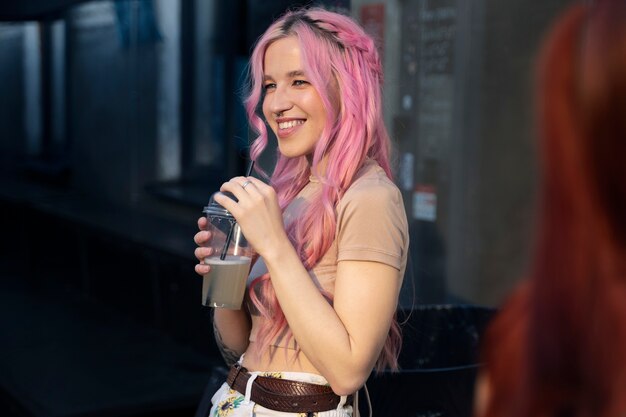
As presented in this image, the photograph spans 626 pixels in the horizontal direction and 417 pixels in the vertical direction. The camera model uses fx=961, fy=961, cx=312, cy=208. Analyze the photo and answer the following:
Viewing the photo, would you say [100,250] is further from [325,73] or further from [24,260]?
[325,73]

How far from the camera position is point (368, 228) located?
1.77m

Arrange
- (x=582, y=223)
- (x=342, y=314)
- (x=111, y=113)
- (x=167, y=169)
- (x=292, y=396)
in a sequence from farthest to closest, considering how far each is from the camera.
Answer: (x=111, y=113) < (x=167, y=169) < (x=292, y=396) < (x=342, y=314) < (x=582, y=223)

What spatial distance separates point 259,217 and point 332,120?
0.31m

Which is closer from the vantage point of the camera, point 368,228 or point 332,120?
point 368,228

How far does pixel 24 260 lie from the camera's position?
7.61 metres

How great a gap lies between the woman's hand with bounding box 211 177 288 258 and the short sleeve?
12 cm

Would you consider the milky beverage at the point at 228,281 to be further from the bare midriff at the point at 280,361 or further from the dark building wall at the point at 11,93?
the dark building wall at the point at 11,93

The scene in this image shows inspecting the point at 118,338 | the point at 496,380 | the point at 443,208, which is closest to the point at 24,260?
the point at 118,338

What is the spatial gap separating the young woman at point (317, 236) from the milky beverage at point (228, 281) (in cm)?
5

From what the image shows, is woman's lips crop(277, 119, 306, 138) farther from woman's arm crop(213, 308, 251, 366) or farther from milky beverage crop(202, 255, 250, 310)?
woman's arm crop(213, 308, 251, 366)

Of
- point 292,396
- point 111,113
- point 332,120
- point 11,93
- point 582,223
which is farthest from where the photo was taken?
point 11,93

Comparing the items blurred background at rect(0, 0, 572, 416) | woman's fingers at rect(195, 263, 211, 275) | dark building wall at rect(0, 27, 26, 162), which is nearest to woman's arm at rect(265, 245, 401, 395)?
woman's fingers at rect(195, 263, 211, 275)

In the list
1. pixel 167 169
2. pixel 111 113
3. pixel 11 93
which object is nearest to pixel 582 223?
pixel 167 169

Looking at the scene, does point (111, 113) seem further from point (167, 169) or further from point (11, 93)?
point (11, 93)
